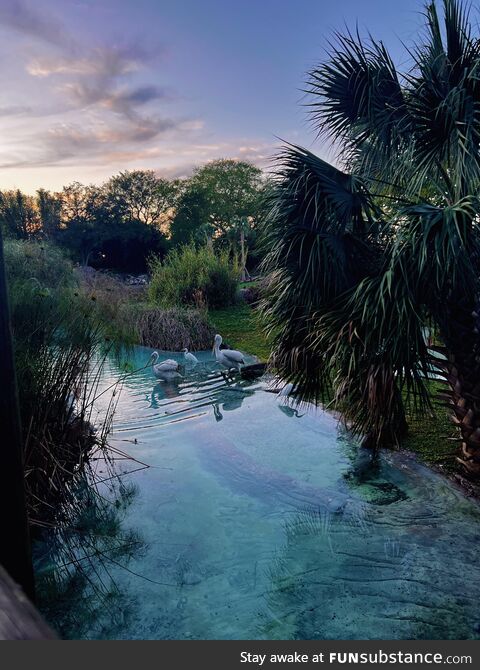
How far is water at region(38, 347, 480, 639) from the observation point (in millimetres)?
3076

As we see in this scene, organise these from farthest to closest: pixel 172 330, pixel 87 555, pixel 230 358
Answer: pixel 172 330, pixel 230 358, pixel 87 555

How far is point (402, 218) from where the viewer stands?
4.14 metres

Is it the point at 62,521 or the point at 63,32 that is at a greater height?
the point at 63,32

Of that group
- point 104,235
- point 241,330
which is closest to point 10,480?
point 241,330

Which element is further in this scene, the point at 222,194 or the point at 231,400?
the point at 222,194

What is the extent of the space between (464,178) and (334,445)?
3.49 m

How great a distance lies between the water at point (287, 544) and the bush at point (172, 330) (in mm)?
6191

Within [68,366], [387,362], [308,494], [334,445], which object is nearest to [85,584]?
[68,366]

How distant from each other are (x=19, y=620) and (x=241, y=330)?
14.0 meters

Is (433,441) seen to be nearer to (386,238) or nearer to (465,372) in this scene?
(465,372)

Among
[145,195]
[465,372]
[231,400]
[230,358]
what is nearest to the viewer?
[465,372]

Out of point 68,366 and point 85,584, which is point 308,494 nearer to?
point 85,584

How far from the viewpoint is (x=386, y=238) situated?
4.74 meters

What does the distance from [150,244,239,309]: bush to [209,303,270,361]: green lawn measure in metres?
0.63
